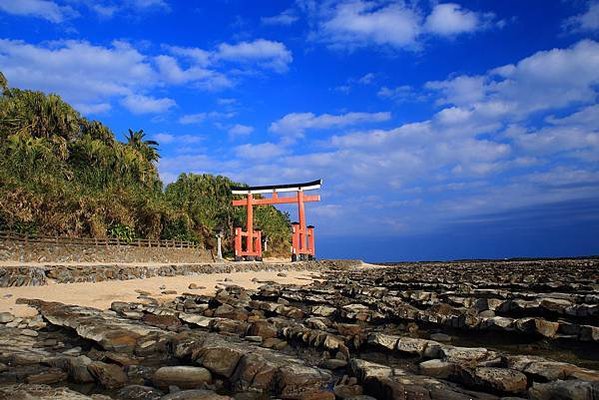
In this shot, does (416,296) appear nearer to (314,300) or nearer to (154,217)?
(314,300)

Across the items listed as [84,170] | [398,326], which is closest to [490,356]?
[398,326]

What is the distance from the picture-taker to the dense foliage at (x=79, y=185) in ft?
82.9

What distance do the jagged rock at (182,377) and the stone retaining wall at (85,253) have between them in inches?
713

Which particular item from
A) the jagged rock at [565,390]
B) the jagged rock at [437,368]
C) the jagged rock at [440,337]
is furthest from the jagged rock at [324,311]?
the jagged rock at [565,390]

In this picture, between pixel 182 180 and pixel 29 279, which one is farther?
pixel 182 180

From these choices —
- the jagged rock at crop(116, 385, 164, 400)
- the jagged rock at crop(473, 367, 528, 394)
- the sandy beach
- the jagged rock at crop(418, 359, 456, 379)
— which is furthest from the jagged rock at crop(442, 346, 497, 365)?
the sandy beach

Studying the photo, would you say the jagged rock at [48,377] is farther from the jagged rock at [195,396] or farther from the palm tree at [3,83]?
the palm tree at [3,83]

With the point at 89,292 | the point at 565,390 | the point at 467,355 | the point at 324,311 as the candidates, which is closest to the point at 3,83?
the point at 89,292

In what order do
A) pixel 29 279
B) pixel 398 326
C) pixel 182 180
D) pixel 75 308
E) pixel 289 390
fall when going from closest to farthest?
pixel 289 390, pixel 398 326, pixel 75 308, pixel 29 279, pixel 182 180

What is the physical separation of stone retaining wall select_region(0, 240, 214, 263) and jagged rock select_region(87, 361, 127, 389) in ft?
57.1

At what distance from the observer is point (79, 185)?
98.8 ft

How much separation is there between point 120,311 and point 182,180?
4531 cm

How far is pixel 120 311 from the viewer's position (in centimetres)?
1165

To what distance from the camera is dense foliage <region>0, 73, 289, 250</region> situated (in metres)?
25.3
